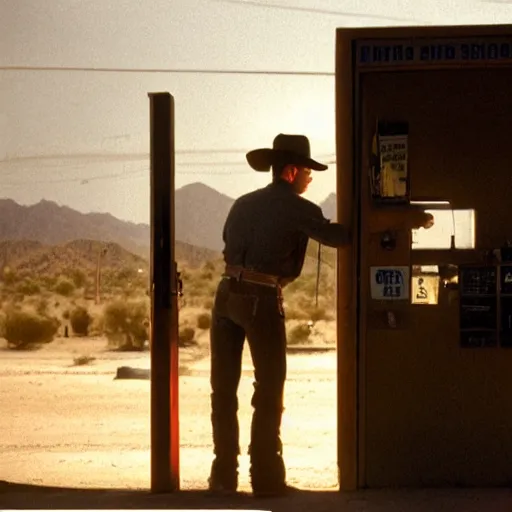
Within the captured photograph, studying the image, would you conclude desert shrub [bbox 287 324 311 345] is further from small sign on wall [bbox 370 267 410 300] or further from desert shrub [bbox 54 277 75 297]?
small sign on wall [bbox 370 267 410 300]

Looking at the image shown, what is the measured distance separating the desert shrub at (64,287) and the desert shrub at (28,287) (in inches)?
27.5

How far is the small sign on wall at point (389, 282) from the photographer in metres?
Result: 6.97

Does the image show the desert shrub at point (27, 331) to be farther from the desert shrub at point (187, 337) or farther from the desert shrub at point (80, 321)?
the desert shrub at point (80, 321)

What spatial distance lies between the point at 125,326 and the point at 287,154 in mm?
25954

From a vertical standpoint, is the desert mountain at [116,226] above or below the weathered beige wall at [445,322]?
above

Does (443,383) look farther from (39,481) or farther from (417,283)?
(39,481)

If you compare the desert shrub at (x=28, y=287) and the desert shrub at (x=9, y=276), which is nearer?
the desert shrub at (x=28, y=287)

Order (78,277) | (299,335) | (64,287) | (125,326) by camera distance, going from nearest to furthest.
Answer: (299,335) < (125,326) < (64,287) < (78,277)

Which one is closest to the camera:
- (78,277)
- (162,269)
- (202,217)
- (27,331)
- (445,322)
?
(162,269)

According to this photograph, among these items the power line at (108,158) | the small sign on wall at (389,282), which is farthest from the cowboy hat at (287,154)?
the power line at (108,158)

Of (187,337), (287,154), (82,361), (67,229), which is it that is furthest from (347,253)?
(67,229)

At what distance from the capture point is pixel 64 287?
159 feet

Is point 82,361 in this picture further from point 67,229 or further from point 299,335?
point 67,229

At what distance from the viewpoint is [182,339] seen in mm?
30656
